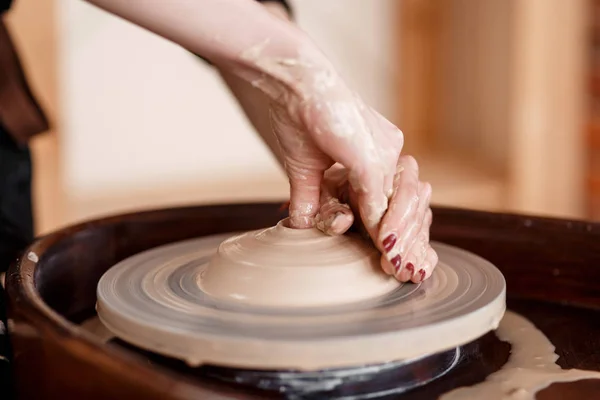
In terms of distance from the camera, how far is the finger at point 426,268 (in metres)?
0.86

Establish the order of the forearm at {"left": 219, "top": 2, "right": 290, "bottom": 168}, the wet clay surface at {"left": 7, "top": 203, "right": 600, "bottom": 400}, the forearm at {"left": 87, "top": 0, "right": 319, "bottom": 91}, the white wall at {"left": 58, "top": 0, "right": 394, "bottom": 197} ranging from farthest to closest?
the white wall at {"left": 58, "top": 0, "right": 394, "bottom": 197}
the forearm at {"left": 219, "top": 2, "right": 290, "bottom": 168}
the forearm at {"left": 87, "top": 0, "right": 319, "bottom": 91}
the wet clay surface at {"left": 7, "top": 203, "right": 600, "bottom": 400}

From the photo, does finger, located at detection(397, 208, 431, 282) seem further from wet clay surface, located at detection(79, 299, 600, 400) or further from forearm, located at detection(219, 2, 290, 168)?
forearm, located at detection(219, 2, 290, 168)

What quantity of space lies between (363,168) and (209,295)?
0.74ft

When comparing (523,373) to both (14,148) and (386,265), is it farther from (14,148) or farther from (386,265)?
(14,148)

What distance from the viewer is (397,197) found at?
2.80ft

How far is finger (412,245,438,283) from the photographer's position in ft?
2.82

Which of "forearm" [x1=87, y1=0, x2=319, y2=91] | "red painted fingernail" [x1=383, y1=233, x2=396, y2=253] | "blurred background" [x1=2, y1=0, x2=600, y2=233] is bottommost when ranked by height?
"blurred background" [x1=2, y1=0, x2=600, y2=233]

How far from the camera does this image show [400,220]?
0.84 m

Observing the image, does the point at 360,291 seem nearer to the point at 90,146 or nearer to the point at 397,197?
the point at 397,197

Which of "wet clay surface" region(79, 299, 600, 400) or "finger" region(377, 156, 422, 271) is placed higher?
"finger" region(377, 156, 422, 271)

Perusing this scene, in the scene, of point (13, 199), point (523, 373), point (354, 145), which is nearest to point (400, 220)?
point (354, 145)

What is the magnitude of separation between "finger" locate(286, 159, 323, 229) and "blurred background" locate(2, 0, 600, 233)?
53.3 inches

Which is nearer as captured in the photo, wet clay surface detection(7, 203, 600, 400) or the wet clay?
wet clay surface detection(7, 203, 600, 400)

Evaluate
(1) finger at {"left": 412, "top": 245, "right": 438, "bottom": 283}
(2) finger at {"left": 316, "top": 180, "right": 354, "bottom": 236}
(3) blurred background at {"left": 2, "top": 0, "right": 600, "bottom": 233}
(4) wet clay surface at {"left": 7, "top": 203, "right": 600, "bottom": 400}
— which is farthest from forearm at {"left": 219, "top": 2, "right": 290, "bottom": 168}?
(3) blurred background at {"left": 2, "top": 0, "right": 600, "bottom": 233}
